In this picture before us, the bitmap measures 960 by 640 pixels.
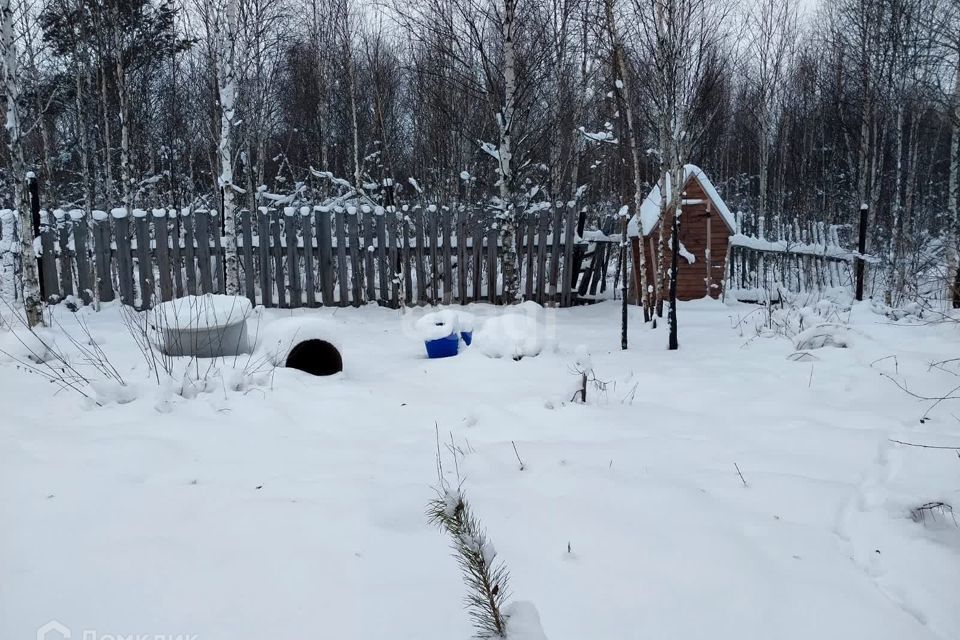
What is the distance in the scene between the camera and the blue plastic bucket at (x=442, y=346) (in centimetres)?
511

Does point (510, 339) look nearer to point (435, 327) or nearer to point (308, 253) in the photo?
point (435, 327)

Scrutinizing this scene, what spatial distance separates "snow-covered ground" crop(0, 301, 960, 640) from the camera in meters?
1.45

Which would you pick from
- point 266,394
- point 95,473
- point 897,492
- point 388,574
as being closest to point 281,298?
point 266,394

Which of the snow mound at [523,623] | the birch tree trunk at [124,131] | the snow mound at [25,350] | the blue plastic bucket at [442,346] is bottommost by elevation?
the blue plastic bucket at [442,346]

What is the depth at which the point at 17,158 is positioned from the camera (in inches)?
221

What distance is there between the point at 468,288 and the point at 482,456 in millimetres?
6183

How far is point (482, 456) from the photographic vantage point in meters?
2.61

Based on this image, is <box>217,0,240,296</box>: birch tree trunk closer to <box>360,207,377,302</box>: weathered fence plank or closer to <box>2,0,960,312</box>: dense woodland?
<box>2,0,960,312</box>: dense woodland

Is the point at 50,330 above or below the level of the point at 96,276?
below

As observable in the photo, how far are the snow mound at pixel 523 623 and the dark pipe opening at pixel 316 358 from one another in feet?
11.4

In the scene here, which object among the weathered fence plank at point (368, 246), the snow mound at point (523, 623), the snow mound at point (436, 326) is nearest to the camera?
the snow mound at point (523, 623)

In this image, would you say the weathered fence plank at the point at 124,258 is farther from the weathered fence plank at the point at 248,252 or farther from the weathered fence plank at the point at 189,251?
the weathered fence plank at the point at 248,252

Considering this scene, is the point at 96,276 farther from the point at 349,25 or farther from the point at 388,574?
the point at 349,25

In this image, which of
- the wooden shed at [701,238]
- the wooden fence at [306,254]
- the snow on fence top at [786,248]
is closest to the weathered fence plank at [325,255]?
the wooden fence at [306,254]
